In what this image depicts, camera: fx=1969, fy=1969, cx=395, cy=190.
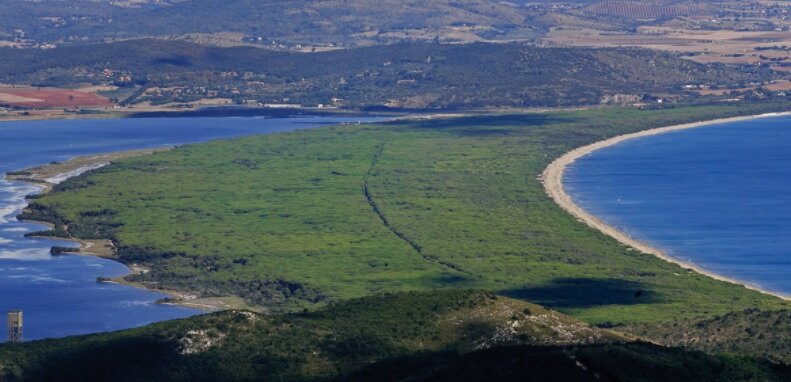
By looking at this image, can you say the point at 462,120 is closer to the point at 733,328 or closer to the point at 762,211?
the point at 762,211

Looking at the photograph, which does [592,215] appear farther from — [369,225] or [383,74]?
[383,74]

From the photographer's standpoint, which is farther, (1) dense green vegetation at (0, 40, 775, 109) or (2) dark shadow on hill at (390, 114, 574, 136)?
(1) dense green vegetation at (0, 40, 775, 109)

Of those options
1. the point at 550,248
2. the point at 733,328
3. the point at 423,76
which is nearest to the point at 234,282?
the point at 550,248

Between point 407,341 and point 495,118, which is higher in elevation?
point 407,341

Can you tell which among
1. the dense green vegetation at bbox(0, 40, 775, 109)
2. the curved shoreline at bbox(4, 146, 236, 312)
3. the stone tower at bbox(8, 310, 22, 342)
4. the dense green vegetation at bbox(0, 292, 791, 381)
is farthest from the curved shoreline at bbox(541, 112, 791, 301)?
the stone tower at bbox(8, 310, 22, 342)

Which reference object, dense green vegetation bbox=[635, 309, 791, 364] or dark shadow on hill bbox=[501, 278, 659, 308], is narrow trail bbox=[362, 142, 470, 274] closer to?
dark shadow on hill bbox=[501, 278, 659, 308]

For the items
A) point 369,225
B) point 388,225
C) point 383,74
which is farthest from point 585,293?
point 383,74

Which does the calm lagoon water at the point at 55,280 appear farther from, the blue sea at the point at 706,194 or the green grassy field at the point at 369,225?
the blue sea at the point at 706,194
